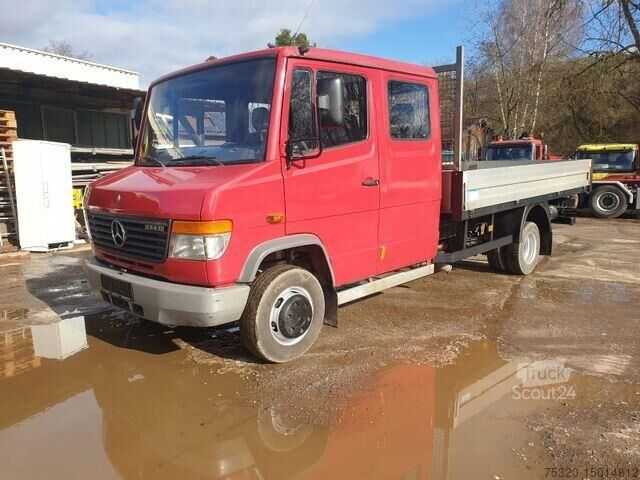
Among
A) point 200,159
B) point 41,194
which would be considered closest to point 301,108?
point 200,159

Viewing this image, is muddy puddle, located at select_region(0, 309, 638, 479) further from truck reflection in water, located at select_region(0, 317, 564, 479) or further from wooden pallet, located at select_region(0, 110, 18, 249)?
wooden pallet, located at select_region(0, 110, 18, 249)

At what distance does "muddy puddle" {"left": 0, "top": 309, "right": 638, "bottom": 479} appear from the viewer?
290 cm

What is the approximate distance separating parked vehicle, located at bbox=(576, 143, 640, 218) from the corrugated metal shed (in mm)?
14743

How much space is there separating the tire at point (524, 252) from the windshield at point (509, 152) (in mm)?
7885

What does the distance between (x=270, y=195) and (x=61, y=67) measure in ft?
52.2

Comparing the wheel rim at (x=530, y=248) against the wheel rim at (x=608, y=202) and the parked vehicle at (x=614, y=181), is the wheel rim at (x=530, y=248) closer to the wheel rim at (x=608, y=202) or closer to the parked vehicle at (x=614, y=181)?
the parked vehicle at (x=614, y=181)

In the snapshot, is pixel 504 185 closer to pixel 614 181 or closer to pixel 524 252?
pixel 524 252

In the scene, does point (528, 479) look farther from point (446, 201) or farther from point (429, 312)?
point (446, 201)

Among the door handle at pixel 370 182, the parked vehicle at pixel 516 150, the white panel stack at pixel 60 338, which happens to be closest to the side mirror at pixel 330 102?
the door handle at pixel 370 182

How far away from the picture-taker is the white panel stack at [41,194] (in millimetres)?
9102

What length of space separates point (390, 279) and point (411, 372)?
1.10m

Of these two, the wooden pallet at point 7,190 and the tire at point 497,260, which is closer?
the tire at point 497,260

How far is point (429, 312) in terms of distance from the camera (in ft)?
18.5

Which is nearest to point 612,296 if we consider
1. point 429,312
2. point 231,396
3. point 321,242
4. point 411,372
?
point 429,312
